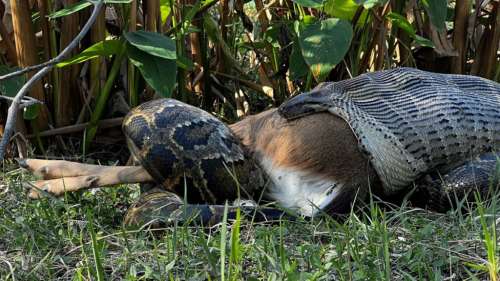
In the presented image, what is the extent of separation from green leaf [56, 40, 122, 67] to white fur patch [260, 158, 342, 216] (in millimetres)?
900

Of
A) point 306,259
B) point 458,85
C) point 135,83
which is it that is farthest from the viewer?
Result: point 135,83

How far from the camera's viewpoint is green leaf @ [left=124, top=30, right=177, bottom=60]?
144 inches

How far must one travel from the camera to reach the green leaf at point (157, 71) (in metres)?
3.69

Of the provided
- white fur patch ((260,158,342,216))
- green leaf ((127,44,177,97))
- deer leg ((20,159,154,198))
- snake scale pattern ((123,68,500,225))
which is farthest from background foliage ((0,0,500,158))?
white fur patch ((260,158,342,216))

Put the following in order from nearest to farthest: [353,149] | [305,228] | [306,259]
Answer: [306,259] → [305,228] → [353,149]

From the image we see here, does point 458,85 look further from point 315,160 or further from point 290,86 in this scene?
A: point 290,86

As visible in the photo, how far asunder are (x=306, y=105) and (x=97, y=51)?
94 cm

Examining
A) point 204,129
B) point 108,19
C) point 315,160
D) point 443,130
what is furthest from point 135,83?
point 443,130

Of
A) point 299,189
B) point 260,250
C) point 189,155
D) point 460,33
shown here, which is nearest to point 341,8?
point 460,33

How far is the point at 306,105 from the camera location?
3545 mm

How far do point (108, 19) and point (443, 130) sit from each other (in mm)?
1758

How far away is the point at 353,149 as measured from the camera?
3398 millimetres

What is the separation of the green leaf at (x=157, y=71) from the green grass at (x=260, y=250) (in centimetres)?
77

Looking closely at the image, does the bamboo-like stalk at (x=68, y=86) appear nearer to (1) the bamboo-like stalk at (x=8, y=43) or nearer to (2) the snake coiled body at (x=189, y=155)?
(1) the bamboo-like stalk at (x=8, y=43)
